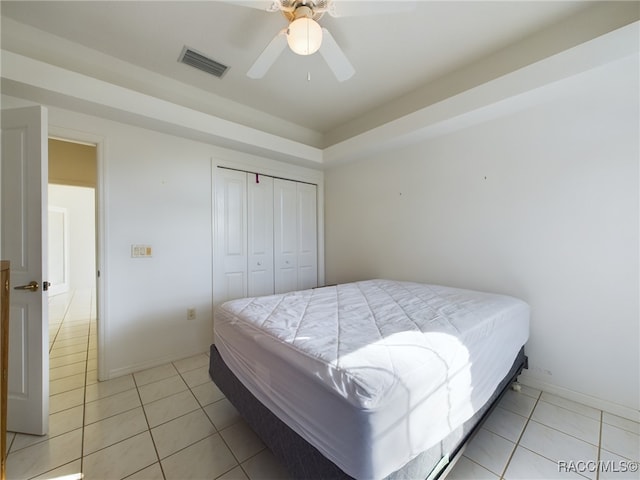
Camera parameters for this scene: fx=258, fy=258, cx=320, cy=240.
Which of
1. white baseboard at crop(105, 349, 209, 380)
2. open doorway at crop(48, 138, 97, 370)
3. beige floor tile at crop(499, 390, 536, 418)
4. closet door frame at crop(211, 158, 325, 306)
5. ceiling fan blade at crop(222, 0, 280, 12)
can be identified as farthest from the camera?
closet door frame at crop(211, 158, 325, 306)

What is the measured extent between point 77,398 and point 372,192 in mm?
3418

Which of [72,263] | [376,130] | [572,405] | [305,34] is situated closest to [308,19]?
[305,34]

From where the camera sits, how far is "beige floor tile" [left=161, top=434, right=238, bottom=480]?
1.33 meters

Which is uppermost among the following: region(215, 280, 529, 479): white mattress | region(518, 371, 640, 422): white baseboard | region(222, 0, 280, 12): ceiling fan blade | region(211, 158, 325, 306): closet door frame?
region(222, 0, 280, 12): ceiling fan blade

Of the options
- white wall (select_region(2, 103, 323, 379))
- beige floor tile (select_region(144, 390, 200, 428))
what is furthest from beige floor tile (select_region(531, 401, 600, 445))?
white wall (select_region(2, 103, 323, 379))

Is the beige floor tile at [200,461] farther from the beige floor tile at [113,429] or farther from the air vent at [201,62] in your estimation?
the air vent at [201,62]

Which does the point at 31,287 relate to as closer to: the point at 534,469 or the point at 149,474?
the point at 149,474

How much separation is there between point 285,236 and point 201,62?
2.09 m

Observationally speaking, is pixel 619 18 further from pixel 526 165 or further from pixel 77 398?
pixel 77 398

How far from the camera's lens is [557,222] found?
6.62ft

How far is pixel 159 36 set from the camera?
199 cm

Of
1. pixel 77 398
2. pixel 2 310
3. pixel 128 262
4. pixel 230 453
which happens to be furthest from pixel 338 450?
pixel 128 262

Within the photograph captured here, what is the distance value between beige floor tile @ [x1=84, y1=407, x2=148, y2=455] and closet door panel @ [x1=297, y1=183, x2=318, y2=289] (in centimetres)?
228

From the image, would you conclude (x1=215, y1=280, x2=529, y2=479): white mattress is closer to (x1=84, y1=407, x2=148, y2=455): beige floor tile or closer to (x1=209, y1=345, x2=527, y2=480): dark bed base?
(x1=209, y1=345, x2=527, y2=480): dark bed base
